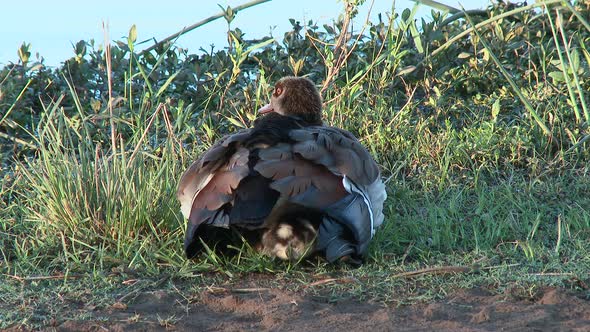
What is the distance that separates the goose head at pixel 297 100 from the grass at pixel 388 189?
75 cm

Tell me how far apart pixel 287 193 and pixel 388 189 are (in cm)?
183

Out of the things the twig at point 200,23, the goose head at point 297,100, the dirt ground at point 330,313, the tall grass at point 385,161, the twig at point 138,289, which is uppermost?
the twig at point 200,23

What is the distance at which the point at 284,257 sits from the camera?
5203 millimetres

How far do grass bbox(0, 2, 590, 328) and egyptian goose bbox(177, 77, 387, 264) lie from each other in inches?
6.6

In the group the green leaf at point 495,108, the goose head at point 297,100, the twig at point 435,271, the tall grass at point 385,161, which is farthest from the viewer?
the green leaf at point 495,108

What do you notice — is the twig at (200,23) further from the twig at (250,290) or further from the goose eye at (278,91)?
the twig at (250,290)

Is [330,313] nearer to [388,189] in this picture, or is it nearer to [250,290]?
[250,290]

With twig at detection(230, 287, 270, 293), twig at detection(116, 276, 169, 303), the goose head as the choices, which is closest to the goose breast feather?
twig at detection(116, 276, 169, 303)

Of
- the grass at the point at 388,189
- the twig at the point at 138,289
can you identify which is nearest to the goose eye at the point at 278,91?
the grass at the point at 388,189

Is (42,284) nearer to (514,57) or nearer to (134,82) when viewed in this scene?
(134,82)

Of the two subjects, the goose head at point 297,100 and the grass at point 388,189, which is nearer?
the grass at point 388,189

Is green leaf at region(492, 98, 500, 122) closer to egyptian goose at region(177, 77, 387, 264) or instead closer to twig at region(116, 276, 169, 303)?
egyptian goose at region(177, 77, 387, 264)

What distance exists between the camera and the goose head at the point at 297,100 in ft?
19.6

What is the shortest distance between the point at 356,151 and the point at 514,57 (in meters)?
3.58
